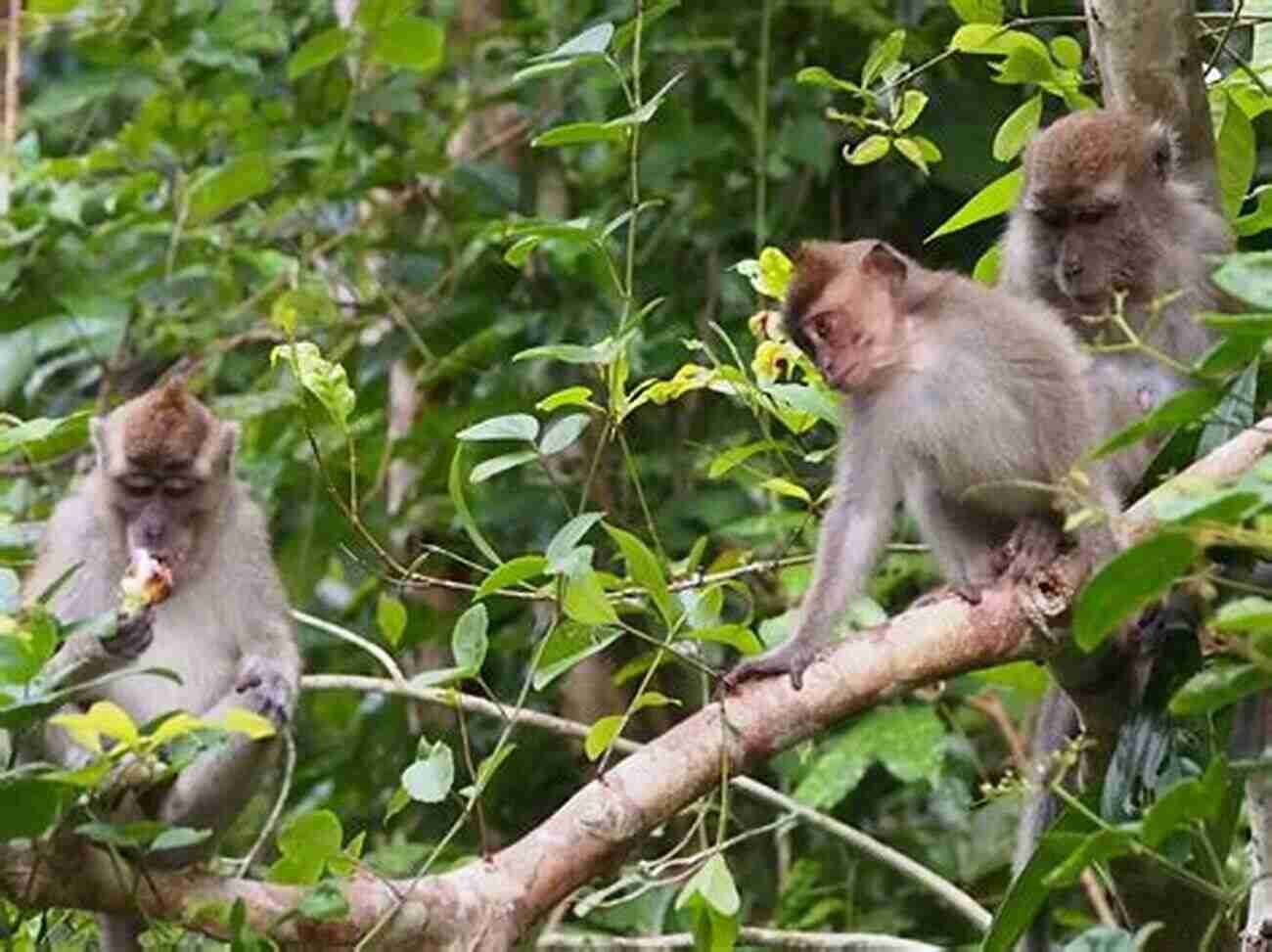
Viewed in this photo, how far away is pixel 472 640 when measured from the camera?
4422 millimetres

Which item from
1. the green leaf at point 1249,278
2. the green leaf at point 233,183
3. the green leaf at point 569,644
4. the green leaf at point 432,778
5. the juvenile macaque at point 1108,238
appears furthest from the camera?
the green leaf at point 233,183

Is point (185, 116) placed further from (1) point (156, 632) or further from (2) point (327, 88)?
(1) point (156, 632)

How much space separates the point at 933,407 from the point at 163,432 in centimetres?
157

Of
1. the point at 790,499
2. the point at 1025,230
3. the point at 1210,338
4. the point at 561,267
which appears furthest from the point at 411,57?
the point at 1210,338

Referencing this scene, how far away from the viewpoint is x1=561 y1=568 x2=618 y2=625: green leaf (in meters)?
4.42

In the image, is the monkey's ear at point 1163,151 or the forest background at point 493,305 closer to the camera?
the monkey's ear at point 1163,151

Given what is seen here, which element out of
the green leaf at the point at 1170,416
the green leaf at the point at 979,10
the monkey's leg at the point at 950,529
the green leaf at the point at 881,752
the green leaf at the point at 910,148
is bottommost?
the green leaf at the point at 881,752

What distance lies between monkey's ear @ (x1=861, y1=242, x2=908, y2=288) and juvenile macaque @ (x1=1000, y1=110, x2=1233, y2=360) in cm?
54

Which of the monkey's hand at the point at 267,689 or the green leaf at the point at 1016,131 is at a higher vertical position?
the green leaf at the point at 1016,131

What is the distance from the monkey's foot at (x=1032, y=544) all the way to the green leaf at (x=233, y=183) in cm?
320

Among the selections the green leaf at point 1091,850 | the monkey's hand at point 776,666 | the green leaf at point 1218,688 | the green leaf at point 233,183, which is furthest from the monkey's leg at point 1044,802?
the green leaf at point 233,183

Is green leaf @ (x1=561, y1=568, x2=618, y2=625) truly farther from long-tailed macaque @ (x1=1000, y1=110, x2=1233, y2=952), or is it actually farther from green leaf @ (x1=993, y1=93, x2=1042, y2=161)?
green leaf @ (x1=993, y1=93, x2=1042, y2=161)

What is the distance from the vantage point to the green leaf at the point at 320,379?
4.61m

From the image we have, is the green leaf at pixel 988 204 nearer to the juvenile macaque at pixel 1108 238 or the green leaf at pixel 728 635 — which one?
the juvenile macaque at pixel 1108 238
